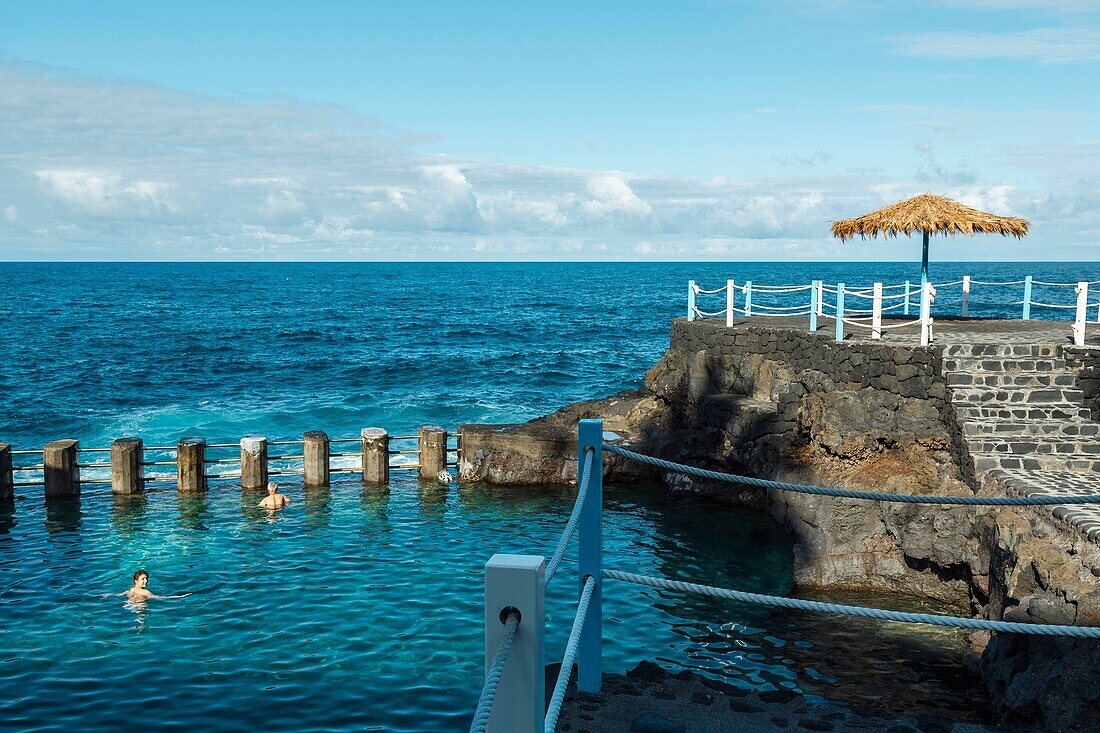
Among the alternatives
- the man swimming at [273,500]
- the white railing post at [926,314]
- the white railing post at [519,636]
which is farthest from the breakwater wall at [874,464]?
the white railing post at [519,636]

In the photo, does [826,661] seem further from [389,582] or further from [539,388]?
[539,388]

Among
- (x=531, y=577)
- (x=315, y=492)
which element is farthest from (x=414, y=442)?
(x=531, y=577)

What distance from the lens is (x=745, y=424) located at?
57.2 feet

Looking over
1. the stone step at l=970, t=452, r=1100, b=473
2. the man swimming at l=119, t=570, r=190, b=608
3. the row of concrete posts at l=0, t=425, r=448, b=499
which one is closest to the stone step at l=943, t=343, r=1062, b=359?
the stone step at l=970, t=452, r=1100, b=473

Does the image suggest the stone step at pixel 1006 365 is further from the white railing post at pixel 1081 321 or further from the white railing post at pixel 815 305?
the white railing post at pixel 815 305

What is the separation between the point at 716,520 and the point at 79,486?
12869 mm

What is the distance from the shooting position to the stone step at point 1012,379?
45.8 ft

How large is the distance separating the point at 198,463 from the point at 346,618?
8127mm

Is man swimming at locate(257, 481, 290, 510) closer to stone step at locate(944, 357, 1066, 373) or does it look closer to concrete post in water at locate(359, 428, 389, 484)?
concrete post in water at locate(359, 428, 389, 484)

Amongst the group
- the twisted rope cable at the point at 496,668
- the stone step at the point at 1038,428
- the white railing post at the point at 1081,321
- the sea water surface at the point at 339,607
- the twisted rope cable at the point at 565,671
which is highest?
the white railing post at the point at 1081,321

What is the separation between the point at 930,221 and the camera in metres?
18.4

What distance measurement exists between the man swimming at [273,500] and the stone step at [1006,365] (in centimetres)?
1219

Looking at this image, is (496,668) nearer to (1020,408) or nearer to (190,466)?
(1020,408)

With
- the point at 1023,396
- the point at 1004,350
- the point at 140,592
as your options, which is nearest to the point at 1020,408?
the point at 1023,396
